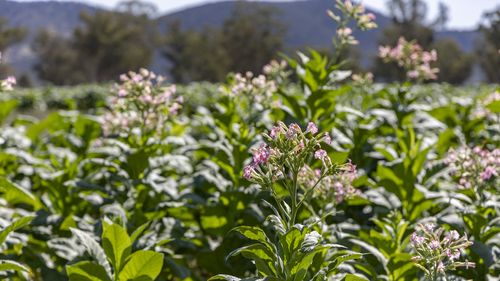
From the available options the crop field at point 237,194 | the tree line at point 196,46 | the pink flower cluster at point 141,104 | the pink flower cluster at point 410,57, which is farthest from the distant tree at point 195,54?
the pink flower cluster at point 141,104

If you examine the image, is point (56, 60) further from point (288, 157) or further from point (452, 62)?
point (288, 157)

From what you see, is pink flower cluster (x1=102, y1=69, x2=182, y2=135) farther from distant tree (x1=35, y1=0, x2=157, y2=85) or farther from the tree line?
distant tree (x1=35, y1=0, x2=157, y2=85)

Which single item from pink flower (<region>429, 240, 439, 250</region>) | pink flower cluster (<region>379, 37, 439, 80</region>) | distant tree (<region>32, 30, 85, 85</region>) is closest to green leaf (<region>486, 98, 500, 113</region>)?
pink flower cluster (<region>379, 37, 439, 80</region>)

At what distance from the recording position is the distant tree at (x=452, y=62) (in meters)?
100

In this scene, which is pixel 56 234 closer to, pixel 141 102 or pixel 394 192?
pixel 141 102

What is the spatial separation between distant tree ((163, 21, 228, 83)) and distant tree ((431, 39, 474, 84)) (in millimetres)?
32752

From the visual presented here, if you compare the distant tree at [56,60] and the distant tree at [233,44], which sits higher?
the distant tree at [233,44]

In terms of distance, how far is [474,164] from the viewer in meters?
4.12

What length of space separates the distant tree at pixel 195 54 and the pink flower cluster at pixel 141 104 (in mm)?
83892

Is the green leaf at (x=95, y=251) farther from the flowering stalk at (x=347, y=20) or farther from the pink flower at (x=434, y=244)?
the flowering stalk at (x=347, y=20)

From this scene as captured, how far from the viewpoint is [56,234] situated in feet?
16.6

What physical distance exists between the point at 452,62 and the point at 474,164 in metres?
102

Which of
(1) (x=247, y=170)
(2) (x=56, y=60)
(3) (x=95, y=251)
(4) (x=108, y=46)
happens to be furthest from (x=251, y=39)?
(1) (x=247, y=170)

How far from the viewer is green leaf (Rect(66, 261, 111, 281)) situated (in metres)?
3.49
